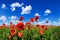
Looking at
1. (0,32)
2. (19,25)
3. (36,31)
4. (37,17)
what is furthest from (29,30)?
(19,25)

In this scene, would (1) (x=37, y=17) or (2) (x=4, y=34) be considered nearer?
(1) (x=37, y=17)

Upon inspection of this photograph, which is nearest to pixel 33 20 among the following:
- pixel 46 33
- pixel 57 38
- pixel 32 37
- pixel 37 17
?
pixel 37 17

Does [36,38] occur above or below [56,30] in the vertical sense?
below

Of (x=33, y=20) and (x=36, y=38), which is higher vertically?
(x=33, y=20)

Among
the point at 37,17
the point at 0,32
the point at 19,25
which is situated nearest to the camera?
the point at 19,25

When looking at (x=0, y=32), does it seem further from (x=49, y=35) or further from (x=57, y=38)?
(x=57, y=38)

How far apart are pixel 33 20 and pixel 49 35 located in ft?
3.72

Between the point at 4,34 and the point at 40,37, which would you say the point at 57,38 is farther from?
the point at 4,34

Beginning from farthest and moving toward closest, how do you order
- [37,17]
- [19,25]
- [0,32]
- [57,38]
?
[57,38]
[0,32]
[37,17]
[19,25]

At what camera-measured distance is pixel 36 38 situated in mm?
5574

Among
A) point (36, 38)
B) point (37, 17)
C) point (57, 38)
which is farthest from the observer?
point (57, 38)

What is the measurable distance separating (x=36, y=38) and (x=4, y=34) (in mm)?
1009

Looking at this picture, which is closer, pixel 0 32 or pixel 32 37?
pixel 32 37

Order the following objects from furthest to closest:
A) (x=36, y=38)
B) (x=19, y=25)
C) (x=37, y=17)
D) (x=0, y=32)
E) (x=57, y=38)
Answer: (x=57, y=38)
(x=0, y=32)
(x=36, y=38)
(x=37, y=17)
(x=19, y=25)
